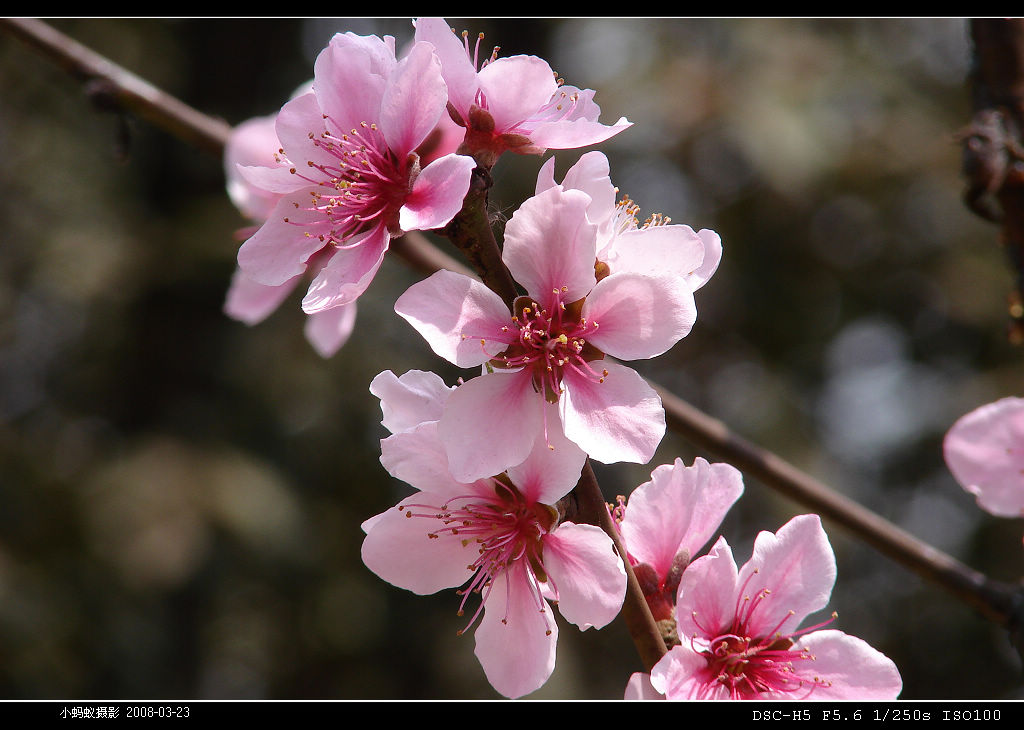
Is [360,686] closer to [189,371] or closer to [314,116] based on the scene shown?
[189,371]

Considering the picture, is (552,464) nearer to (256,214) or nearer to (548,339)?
(548,339)

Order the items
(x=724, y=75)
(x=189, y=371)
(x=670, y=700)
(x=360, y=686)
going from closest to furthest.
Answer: (x=670, y=700) < (x=724, y=75) < (x=360, y=686) < (x=189, y=371)

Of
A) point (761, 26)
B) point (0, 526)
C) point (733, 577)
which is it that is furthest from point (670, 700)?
point (0, 526)

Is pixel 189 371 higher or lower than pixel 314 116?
lower

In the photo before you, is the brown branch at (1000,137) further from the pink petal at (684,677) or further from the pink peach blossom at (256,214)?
the pink peach blossom at (256,214)

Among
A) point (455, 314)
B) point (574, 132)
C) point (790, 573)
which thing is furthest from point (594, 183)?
point (790, 573)

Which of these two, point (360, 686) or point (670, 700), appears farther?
point (360, 686)
